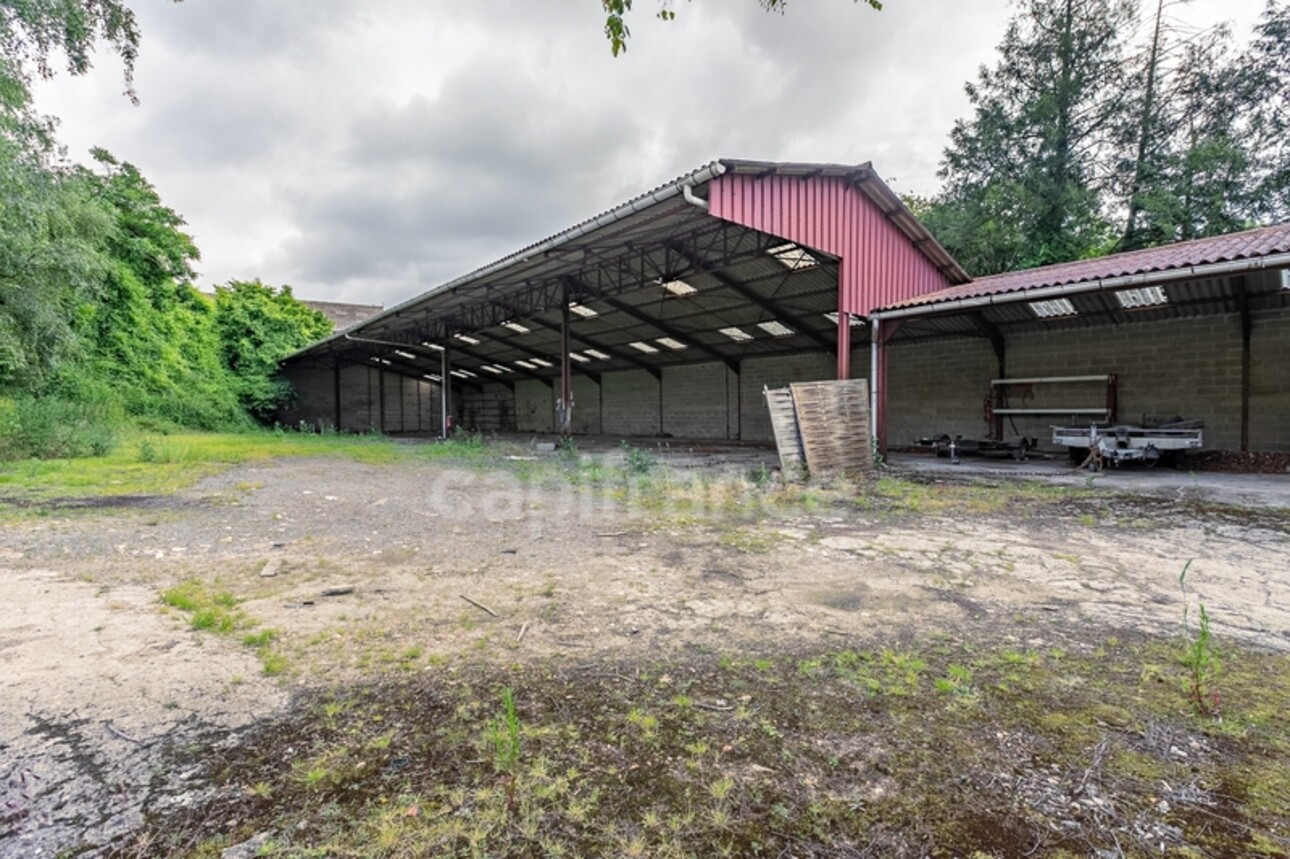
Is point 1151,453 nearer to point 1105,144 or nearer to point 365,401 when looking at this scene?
point 1105,144

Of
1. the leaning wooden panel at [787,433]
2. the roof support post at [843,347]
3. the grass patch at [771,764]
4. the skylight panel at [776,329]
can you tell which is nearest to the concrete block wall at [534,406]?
the skylight panel at [776,329]

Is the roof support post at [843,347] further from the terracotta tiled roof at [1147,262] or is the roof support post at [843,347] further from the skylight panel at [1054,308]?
the skylight panel at [1054,308]

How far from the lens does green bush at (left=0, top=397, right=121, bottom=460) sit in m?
10.2

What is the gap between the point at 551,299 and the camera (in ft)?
52.7

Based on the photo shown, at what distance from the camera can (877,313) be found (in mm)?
10648

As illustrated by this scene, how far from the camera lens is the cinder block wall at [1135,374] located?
972 centimetres

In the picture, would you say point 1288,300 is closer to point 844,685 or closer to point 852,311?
point 852,311

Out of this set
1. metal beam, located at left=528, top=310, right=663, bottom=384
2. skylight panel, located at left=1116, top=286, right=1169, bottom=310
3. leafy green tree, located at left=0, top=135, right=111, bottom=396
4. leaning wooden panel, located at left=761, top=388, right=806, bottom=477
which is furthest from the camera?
metal beam, located at left=528, top=310, right=663, bottom=384

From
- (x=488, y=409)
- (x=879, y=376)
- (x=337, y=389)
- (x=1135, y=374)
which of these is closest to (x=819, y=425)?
(x=879, y=376)

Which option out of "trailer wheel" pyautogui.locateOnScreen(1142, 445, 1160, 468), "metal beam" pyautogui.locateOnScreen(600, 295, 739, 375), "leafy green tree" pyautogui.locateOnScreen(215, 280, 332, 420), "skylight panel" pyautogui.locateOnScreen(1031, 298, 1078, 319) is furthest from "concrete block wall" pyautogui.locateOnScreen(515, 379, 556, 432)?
"trailer wheel" pyautogui.locateOnScreen(1142, 445, 1160, 468)

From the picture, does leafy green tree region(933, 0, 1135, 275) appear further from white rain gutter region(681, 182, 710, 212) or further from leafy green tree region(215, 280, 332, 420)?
leafy green tree region(215, 280, 332, 420)

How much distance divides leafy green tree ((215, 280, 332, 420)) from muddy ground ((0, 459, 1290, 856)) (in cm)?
2070

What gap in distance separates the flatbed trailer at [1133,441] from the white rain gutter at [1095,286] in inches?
113

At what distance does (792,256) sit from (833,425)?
3960 mm
